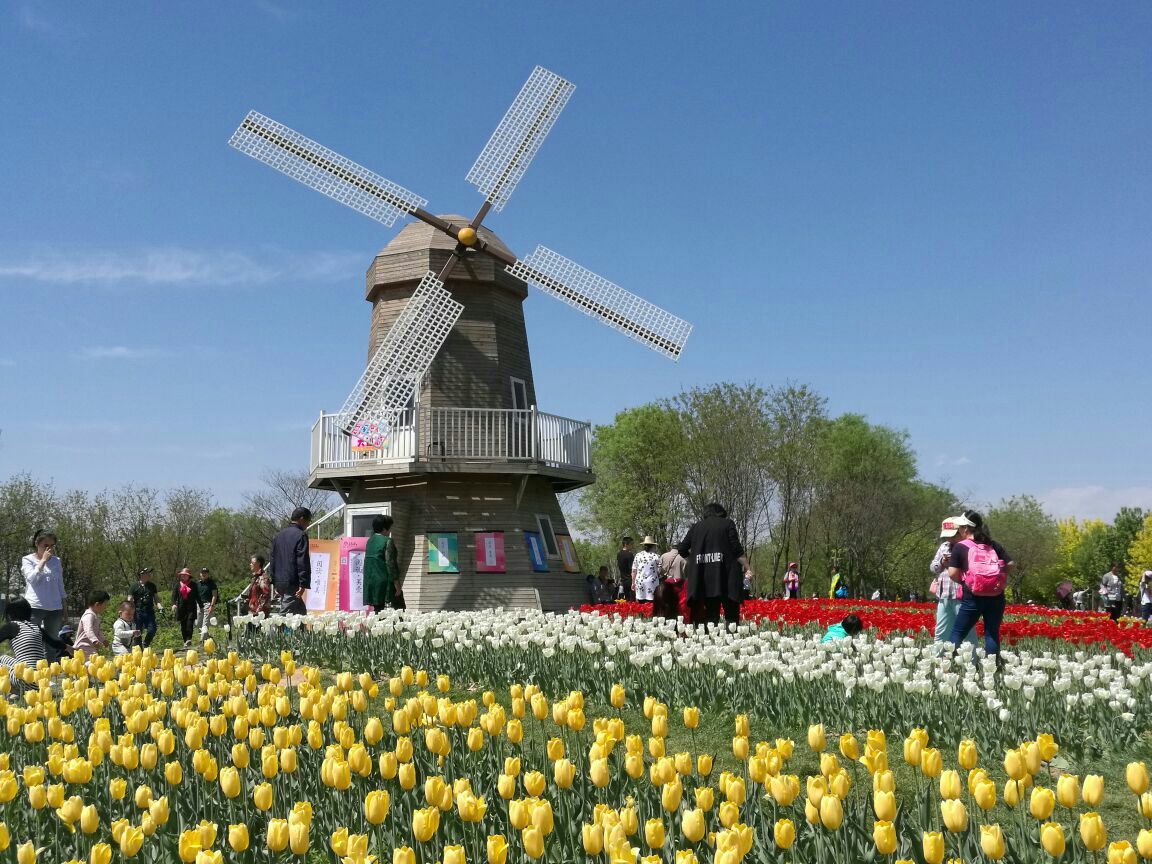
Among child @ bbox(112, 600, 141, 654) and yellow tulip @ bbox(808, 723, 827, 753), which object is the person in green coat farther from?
yellow tulip @ bbox(808, 723, 827, 753)

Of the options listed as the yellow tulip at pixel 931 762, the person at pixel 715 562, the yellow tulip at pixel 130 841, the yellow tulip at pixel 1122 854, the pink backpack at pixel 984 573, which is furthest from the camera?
the person at pixel 715 562

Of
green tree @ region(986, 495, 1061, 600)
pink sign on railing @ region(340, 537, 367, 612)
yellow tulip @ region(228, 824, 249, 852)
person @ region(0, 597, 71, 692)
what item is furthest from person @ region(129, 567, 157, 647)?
green tree @ region(986, 495, 1061, 600)

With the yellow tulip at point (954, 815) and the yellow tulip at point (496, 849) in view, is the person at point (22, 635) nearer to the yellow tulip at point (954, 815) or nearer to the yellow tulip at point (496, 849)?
the yellow tulip at point (496, 849)

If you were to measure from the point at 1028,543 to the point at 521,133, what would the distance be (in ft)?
173

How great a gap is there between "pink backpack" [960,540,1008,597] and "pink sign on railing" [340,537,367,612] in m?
13.0

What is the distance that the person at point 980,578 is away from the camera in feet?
30.2

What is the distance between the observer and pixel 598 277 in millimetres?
22656

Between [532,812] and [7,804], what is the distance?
2653 millimetres

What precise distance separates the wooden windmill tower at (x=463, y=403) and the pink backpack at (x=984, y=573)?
11848 mm

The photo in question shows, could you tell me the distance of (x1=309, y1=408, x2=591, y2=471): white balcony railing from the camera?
66.8 feet

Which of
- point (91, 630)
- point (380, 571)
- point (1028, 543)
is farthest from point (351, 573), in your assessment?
point (1028, 543)

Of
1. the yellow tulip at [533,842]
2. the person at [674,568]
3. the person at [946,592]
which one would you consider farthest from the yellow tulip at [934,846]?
the person at [674,568]

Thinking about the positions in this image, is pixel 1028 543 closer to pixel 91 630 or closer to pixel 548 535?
pixel 548 535

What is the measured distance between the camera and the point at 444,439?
813 inches
